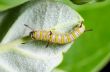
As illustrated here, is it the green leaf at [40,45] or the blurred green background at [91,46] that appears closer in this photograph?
the green leaf at [40,45]

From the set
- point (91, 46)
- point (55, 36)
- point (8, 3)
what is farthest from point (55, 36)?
Result: point (91, 46)

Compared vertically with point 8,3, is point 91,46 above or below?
below

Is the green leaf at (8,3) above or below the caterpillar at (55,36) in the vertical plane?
above

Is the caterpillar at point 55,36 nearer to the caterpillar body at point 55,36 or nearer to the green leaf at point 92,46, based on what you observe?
the caterpillar body at point 55,36

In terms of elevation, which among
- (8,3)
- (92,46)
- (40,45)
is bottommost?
(92,46)

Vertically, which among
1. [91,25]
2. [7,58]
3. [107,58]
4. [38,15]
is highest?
[38,15]

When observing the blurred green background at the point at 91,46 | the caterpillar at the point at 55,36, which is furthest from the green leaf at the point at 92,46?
the caterpillar at the point at 55,36

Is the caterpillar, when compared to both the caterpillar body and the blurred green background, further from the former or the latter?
the blurred green background

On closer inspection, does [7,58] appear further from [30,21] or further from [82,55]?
[82,55]

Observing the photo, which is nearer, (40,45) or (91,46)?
(40,45)

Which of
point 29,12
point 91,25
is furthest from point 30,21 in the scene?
point 91,25

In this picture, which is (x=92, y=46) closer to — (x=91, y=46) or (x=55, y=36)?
(x=91, y=46)
